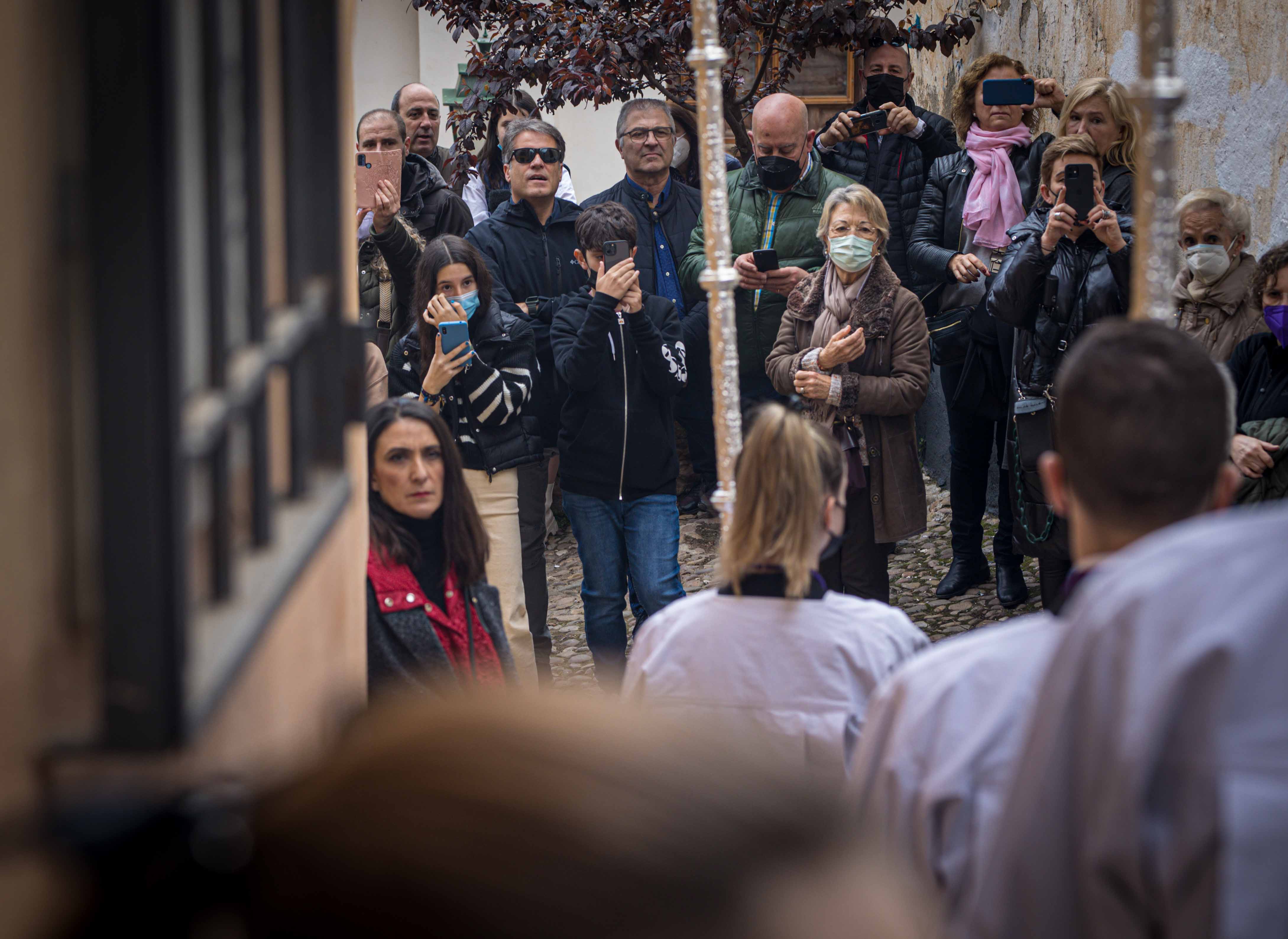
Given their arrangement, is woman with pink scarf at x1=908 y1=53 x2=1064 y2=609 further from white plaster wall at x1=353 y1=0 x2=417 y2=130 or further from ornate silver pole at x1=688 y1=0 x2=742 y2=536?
white plaster wall at x1=353 y1=0 x2=417 y2=130

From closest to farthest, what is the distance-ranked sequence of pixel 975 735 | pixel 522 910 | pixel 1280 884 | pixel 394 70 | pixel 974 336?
pixel 522 910, pixel 1280 884, pixel 975 735, pixel 974 336, pixel 394 70

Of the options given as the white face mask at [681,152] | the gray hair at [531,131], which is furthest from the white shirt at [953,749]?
the white face mask at [681,152]

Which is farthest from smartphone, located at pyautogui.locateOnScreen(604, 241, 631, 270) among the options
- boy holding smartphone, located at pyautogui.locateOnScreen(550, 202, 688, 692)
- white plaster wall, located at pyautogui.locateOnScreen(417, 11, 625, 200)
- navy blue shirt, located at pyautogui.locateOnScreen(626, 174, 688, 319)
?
white plaster wall, located at pyautogui.locateOnScreen(417, 11, 625, 200)

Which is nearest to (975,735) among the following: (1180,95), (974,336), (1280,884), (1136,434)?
(1136,434)

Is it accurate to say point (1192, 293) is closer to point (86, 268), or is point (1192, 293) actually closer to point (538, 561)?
point (538, 561)

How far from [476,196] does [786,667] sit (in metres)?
5.16

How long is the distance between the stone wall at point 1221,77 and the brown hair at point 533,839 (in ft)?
17.7

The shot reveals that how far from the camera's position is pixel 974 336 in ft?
19.4

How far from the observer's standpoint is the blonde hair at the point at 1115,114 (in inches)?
213

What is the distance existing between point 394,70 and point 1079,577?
40.3 feet

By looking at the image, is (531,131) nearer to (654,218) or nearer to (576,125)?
(654,218)

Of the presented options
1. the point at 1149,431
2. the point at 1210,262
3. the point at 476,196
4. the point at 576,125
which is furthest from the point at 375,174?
the point at 576,125

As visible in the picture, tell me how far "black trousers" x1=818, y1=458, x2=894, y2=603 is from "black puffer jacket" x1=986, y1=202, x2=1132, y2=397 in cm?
75

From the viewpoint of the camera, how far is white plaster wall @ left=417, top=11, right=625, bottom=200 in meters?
12.6
